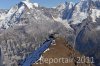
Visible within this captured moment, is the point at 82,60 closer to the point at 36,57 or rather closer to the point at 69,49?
the point at 69,49

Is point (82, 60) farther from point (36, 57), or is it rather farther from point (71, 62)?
point (36, 57)

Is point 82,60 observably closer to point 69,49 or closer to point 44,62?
point 69,49

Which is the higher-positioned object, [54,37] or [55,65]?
[54,37]

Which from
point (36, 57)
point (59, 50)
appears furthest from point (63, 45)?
point (36, 57)

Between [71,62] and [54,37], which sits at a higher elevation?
[54,37]

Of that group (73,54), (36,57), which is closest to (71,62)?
(73,54)

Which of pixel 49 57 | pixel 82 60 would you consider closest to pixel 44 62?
pixel 49 57
